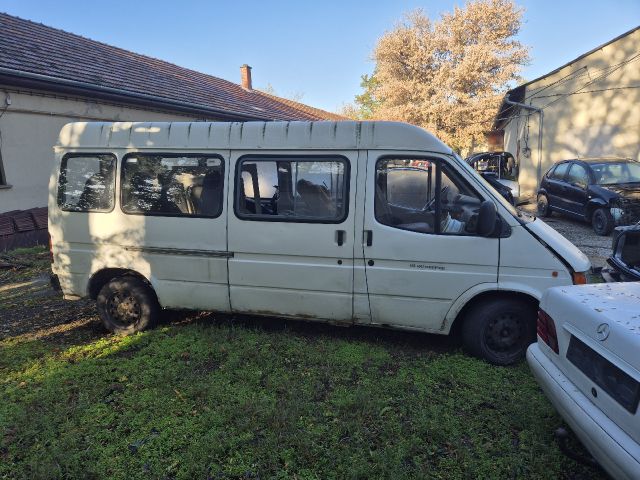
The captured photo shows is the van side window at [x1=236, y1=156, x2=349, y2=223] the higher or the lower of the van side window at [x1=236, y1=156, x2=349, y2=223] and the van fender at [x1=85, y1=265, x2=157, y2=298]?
the higher

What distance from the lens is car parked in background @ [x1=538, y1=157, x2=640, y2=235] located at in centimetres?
901

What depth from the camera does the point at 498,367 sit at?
3.80 m

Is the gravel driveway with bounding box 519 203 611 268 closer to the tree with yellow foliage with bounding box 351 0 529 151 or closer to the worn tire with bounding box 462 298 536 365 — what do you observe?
the worn tire with bounding box 462 298 536 365

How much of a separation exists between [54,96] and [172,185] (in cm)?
745

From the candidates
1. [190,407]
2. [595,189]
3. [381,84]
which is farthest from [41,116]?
[381,84]

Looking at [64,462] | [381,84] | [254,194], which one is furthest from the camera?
[381,84]

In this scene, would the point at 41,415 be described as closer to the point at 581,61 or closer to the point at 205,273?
the point at 205,273

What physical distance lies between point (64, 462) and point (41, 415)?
2.22 feet

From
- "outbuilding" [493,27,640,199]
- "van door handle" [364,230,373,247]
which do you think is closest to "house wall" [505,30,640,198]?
"outbuilding" [493,27,640,199]

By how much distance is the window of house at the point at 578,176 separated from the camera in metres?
10.1

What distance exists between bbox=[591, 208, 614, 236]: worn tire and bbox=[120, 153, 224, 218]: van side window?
29.0 feet

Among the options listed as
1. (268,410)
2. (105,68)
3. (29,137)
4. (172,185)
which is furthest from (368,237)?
(105,68)

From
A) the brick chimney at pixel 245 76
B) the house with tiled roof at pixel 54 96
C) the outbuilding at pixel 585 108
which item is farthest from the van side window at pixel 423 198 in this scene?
the brick chimney at pixel 245 76

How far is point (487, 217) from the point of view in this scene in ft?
11.6
